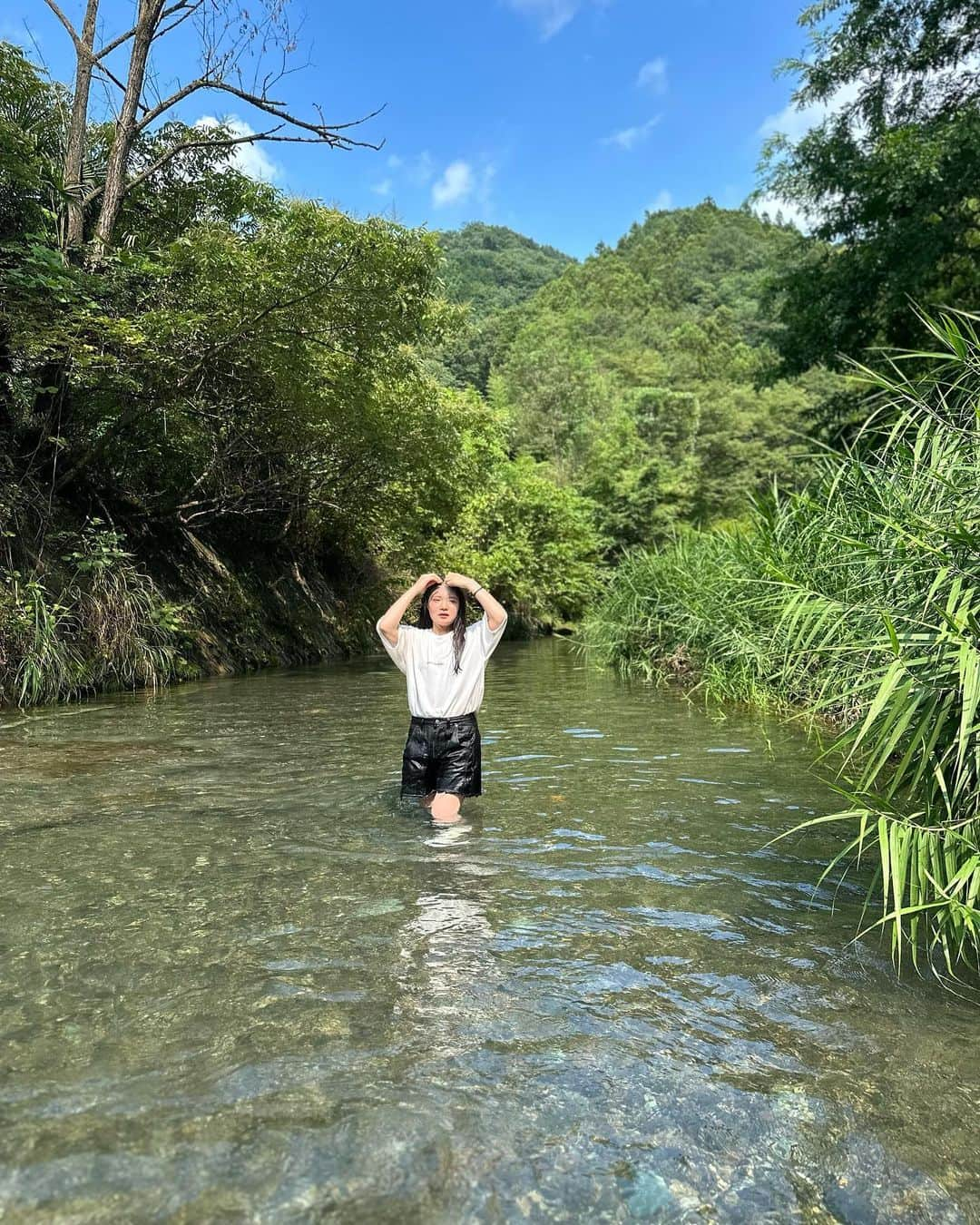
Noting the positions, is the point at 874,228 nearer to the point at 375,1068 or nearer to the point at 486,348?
the point at 375,1068

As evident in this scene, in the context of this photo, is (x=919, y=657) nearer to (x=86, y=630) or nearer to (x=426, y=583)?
(x=426, y=583)

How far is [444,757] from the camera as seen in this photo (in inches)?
195

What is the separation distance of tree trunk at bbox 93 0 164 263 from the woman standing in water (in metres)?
9.43

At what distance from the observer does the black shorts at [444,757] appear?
4914 mm

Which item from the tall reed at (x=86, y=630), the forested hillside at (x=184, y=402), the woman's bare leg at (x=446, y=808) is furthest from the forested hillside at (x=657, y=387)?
the tall reed at (x=86, y=630)

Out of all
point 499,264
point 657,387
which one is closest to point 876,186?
point 657,387

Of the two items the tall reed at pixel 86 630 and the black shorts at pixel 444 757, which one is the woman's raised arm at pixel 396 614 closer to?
the black shorts at pixel 444 757

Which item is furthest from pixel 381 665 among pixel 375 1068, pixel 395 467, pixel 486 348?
pixel 486 348

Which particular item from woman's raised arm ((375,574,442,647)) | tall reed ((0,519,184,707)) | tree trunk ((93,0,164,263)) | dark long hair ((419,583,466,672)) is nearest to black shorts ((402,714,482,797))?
dark long hair ((419,583,466,672))

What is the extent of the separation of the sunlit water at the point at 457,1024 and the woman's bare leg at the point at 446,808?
15 cm

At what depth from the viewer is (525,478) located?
3075 cm

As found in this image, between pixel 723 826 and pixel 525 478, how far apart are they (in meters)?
26.8

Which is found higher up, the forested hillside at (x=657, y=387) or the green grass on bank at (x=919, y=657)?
the forested hillside at (x=657, y=387)

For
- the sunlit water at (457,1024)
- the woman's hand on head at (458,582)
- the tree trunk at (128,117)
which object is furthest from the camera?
the tree trunk at (128,117)
